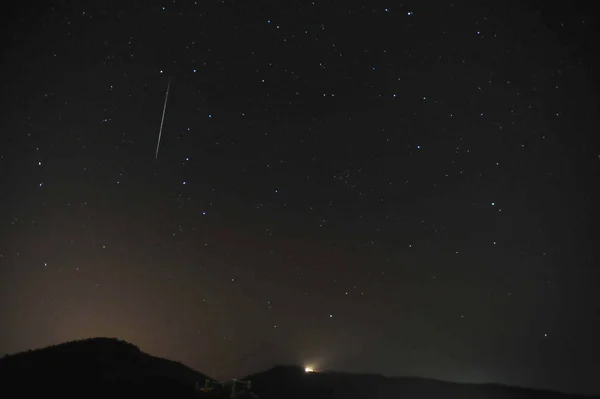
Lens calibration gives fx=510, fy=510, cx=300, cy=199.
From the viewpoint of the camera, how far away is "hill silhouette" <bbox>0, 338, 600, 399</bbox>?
53.0 ft

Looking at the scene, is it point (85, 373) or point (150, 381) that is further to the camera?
point (85, 373)

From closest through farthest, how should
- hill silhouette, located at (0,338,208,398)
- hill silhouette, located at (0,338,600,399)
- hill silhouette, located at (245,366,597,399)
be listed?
hill silhouette, located at (0,338,208,398)
hill silhouette, located at (0,338,600,399)
hill silhouette, located at (245,366,597,399)

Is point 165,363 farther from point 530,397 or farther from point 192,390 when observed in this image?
point 530,397

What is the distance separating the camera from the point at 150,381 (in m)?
17.8

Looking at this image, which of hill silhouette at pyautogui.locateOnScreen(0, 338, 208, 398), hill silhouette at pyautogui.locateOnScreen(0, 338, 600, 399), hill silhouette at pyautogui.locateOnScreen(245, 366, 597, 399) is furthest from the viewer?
hill silhouette at pyautogui.locateOnScreen(245, 366, 597, 399)

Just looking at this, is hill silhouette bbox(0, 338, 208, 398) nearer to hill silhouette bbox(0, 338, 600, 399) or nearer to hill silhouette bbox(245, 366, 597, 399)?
hill silhouette bbox(0, 338, 600, 399)

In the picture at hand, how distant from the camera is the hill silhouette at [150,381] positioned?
16.1m

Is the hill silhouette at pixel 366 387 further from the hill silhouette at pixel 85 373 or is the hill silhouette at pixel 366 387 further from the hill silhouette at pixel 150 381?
the hill silhouette at pixel 85 373

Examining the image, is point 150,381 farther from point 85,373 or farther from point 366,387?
point 366,387

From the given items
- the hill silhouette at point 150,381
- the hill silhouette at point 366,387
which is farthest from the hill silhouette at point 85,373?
the hill silhouette at point 366,387

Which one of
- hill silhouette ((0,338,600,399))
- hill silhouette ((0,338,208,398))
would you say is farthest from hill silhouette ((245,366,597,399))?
hill silhouette ((0,338,208,398))

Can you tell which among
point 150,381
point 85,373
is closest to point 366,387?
point 85,373

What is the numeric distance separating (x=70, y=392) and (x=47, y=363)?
5992 millimetres

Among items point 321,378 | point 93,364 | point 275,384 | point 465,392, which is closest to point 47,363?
point 93,364
